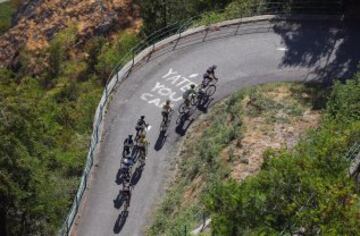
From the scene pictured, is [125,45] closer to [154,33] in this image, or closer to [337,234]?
[154,33]

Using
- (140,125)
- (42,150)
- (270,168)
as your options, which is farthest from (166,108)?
(270,168)

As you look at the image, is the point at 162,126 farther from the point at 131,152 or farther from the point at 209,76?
the point at 209,76

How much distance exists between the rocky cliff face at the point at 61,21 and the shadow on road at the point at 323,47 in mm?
20358

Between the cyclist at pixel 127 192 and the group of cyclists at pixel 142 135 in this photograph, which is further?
the group of cyclists at pixel 142 135

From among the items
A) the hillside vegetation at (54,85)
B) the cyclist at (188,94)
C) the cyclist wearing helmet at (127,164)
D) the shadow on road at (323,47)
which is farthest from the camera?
the shadow on road at (323,47)

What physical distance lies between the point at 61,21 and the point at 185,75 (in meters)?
25.9

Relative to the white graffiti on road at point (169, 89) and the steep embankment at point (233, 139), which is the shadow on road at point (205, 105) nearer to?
the steep embankment at point (233, 139)

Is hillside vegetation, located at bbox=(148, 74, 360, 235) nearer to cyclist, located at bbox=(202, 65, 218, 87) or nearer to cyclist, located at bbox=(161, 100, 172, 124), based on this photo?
cyclist, located at bbox=(202, 65, 218, 87)

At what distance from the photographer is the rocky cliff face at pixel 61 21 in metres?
56.8

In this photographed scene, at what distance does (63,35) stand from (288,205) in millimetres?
43043

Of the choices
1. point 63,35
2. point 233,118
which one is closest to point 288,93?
point 233,118

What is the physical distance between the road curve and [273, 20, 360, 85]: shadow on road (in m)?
0.06

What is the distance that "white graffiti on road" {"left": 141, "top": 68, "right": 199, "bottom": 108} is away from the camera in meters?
36.7

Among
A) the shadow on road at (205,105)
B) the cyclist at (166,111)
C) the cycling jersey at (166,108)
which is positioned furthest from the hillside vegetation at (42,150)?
the shadow on road at (205,105)
